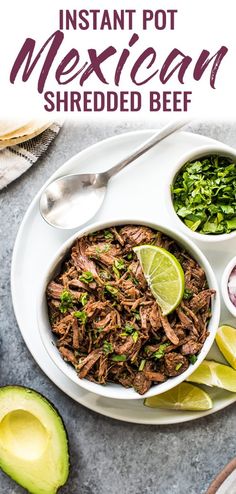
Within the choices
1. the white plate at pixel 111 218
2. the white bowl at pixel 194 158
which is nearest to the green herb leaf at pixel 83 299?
the white plate at pixel 111 218

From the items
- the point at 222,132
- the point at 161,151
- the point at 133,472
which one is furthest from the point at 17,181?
the point at 133,472

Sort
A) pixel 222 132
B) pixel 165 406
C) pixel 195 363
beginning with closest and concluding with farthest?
pixel 195 363, pixel 165 406, pixel 222 132

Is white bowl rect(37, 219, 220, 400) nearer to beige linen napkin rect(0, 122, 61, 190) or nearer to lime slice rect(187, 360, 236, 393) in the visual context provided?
lime slice rect(187, 360, 236, 393)

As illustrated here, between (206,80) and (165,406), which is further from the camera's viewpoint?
(206,80)

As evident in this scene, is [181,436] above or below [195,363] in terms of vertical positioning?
below

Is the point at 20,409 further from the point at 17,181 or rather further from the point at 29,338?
the point at 17,181

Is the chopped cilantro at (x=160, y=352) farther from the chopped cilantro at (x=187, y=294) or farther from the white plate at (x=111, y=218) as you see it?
the white plate at (x=111, y=218)
